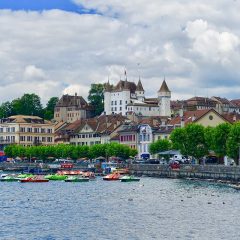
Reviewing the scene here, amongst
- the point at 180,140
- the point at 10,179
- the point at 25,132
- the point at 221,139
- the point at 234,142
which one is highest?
the point at 25,132

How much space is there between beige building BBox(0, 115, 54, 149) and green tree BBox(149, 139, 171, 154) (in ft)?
172

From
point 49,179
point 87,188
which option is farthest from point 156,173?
point 87,188

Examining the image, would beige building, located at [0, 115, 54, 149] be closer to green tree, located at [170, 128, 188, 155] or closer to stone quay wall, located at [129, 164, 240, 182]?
stone quay wall, located at [129, 164, 240, 182]

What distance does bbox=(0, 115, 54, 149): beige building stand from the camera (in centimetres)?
18750

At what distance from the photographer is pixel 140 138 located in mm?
159000

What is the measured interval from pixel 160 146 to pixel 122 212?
252ft

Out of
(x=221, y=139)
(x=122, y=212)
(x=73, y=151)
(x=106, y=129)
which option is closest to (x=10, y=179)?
(x=221, y=139)

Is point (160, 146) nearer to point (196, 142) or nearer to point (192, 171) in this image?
point (196, 142)

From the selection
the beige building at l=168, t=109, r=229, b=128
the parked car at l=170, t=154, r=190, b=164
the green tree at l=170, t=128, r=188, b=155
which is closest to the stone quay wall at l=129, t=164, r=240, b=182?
the green tree at l=170, t=128, r=188, b=155

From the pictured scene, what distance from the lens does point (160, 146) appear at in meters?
141

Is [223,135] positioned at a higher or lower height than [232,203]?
higher

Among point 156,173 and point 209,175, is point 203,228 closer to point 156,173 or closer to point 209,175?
point 209,175

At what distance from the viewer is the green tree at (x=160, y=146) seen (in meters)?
140

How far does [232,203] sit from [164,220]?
1322 cm
